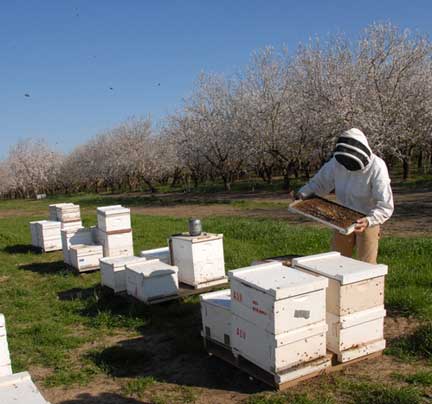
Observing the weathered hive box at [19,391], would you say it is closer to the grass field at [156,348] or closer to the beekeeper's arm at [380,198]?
the grass field at [156,348]

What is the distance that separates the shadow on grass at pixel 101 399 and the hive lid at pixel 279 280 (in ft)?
4.69

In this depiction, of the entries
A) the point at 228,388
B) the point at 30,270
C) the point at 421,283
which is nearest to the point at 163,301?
the point at 228,388

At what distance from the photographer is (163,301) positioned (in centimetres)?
643

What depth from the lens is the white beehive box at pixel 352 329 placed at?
4.07 meters

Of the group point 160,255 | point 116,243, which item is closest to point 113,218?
point 116,243

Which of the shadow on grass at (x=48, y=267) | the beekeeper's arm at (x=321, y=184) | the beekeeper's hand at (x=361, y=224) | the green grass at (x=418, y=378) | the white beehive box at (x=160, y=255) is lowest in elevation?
the shadow on grass at (x=48, y=267)

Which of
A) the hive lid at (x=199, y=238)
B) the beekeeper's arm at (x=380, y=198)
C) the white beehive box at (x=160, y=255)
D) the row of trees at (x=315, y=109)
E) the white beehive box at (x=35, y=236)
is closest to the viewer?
the beekeeper's arm at (x=380, y=198)

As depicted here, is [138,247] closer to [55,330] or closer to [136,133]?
[55,330]

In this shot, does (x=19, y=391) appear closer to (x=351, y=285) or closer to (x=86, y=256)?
(x=351, y=285)

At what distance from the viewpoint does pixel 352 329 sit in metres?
4.13

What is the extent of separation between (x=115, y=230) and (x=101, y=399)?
17.1 ft

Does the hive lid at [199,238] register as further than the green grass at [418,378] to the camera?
Yes

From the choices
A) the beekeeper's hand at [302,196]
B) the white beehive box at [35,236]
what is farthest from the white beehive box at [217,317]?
the white beehive box at [35,236]

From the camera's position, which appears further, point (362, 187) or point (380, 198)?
point (362, 187)
